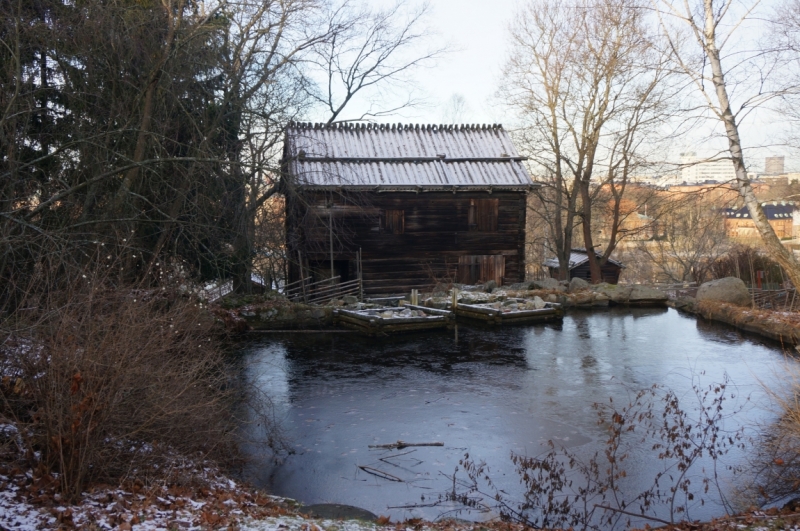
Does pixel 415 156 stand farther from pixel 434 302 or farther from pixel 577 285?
pixel 577 285

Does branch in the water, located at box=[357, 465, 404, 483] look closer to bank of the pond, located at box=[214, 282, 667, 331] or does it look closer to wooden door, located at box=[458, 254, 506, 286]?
bank of the pond, located at box=[214, 282, 667, 331]

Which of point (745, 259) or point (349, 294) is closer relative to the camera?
point (349, 294)

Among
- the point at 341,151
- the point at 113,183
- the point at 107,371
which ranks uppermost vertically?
the point at 341,151

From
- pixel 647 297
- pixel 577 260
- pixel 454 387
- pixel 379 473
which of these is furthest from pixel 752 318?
pixel 577 260

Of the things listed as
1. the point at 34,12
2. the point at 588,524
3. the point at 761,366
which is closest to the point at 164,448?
the point at 588,524

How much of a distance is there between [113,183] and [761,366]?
45.2 feet

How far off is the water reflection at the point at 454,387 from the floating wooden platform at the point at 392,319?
0.51 metres

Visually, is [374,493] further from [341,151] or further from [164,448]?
[341,151]

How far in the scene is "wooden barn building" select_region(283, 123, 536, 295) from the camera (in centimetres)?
2392

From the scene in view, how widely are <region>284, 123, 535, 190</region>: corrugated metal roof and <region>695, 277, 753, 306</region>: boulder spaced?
7.12 meters

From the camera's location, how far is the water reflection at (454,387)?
27.8 feet

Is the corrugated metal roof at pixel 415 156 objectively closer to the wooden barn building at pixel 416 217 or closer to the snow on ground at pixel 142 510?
the wooden barn building at pixel 416 217

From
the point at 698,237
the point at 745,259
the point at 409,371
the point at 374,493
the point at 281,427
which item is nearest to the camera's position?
the point at 374,493

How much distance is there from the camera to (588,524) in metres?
7.05
